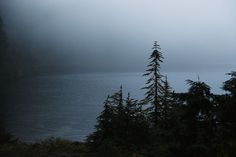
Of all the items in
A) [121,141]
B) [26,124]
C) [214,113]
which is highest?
[214,113]

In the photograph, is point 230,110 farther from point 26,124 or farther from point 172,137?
point 26,124

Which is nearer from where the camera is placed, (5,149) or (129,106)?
(5,149)

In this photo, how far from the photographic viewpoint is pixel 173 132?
16125 mm

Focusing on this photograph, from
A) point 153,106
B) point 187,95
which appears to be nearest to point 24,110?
point 153,106

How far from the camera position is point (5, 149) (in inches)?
671

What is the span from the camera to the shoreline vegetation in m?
15.0

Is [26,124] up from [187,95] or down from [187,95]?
down

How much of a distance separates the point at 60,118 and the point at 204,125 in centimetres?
7907

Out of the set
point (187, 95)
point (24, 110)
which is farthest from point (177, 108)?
point (24, 110)

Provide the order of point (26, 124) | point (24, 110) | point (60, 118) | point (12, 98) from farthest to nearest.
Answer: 1. point (12, 98)
2. point (24, 110)
3. point (60, 118)
4. point (26, 124)

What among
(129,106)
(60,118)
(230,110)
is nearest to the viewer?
(230,110)

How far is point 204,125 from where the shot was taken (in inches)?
630

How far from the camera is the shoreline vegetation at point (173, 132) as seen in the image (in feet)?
49.4

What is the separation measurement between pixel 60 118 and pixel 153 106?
71.9m
